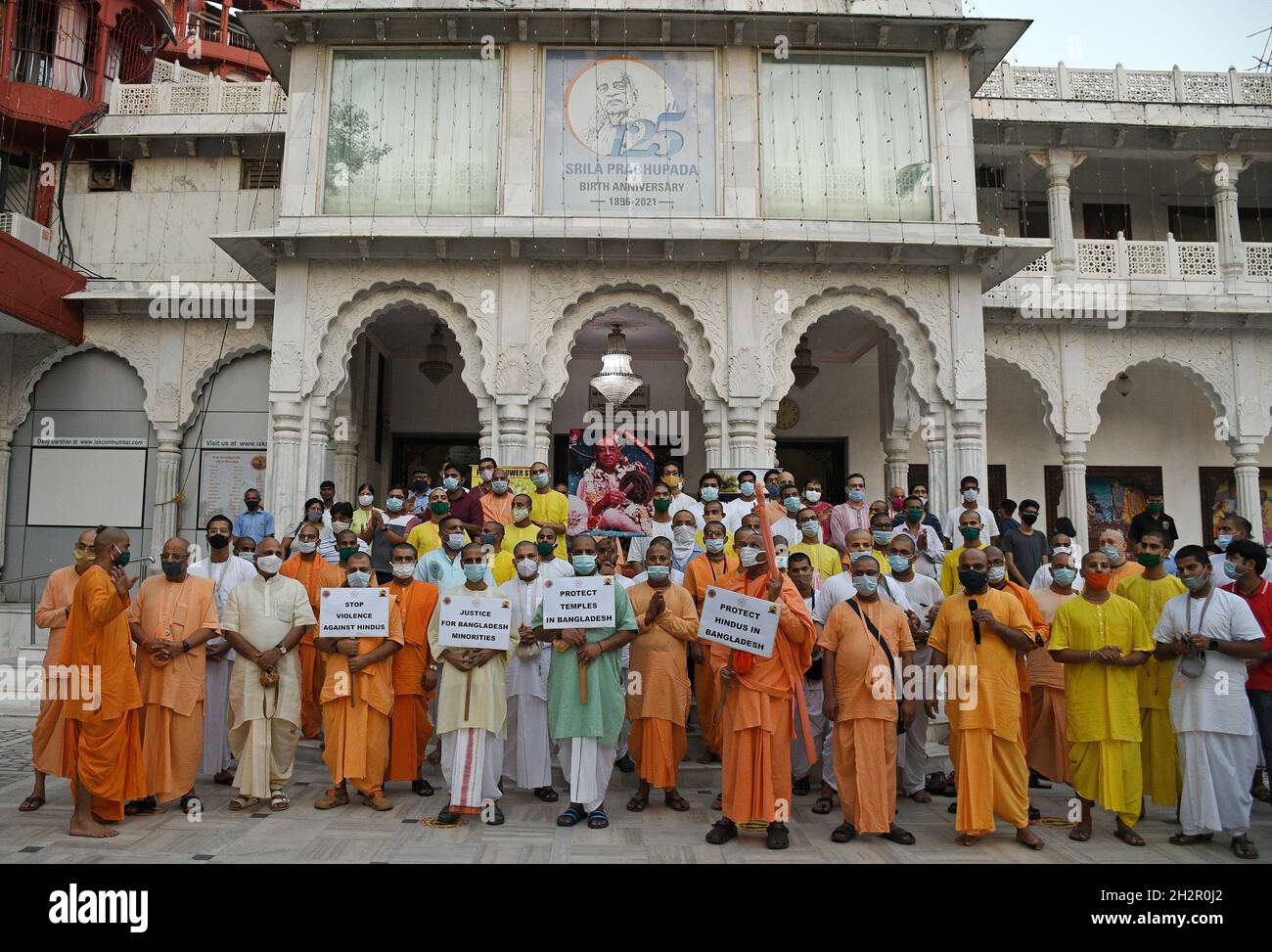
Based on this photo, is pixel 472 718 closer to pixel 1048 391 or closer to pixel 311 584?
pixel 311 584

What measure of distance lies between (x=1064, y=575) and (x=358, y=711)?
477cm

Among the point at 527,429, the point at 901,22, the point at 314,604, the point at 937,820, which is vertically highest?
the point at 901,22

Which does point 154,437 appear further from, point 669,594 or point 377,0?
point 669,594

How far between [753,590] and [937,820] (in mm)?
1922

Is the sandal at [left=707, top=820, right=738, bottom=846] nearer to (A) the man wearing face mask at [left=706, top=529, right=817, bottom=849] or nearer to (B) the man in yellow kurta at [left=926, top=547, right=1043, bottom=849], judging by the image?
(A) the man wearing face mask at [left=706, top=529, right=817, bottom=849]

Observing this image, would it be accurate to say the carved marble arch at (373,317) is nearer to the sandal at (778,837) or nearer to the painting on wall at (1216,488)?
the sandal at (778,837)

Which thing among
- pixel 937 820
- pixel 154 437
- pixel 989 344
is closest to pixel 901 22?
pixel 989 344

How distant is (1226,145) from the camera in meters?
13.8

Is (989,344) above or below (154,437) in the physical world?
above

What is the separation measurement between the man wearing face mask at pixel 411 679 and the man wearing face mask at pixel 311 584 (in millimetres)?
956

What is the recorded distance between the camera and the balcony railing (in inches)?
543

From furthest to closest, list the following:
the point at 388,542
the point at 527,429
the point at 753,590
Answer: the point at 527,429
the point at 388,542
the point at 753,590

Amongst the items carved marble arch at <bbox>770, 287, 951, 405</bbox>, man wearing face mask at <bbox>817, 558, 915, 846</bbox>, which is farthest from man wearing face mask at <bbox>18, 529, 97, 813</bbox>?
carved marble arch at <bbox>770, 287, 951, 405</bbox>

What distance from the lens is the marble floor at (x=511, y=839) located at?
476 centimetres
